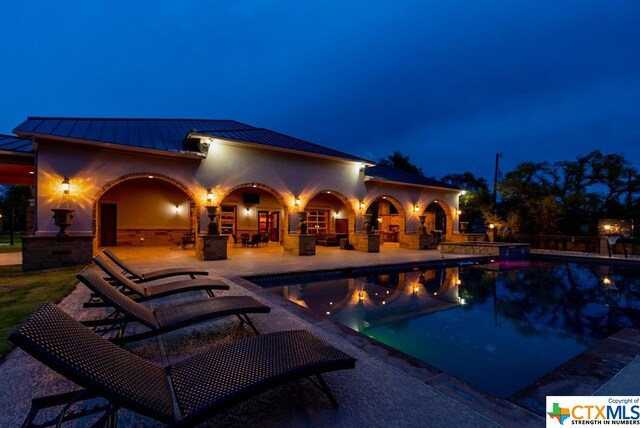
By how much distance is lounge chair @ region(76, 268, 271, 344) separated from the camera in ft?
9.35

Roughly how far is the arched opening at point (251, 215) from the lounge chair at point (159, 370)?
14325 millimetres

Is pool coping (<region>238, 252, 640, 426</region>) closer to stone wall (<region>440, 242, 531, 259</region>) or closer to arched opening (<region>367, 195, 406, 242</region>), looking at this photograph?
stone wall (<region>440, 242, 531, 259</region>)

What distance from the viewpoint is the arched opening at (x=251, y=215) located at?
17406mm

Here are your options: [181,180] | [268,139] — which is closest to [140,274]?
[181,180]

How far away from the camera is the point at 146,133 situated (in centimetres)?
1247

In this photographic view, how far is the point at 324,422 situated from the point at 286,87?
132947 millimetres

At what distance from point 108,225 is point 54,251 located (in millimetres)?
6603

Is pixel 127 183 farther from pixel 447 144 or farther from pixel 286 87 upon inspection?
pixel 447 144

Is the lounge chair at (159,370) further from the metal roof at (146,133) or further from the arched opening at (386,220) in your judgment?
the arched opening at (386,220)

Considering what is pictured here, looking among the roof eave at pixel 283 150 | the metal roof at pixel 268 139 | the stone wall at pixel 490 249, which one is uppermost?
the metal roof at pixel 268 139

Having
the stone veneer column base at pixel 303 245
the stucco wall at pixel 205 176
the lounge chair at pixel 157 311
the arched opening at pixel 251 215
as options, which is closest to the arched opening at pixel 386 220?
the stucco wall at pixel 205 176

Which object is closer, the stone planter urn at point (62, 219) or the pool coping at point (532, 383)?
the pool coping at point (532, 383)

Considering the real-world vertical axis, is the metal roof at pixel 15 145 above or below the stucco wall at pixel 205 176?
above

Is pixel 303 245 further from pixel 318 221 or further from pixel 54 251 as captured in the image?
pixel 318 221
